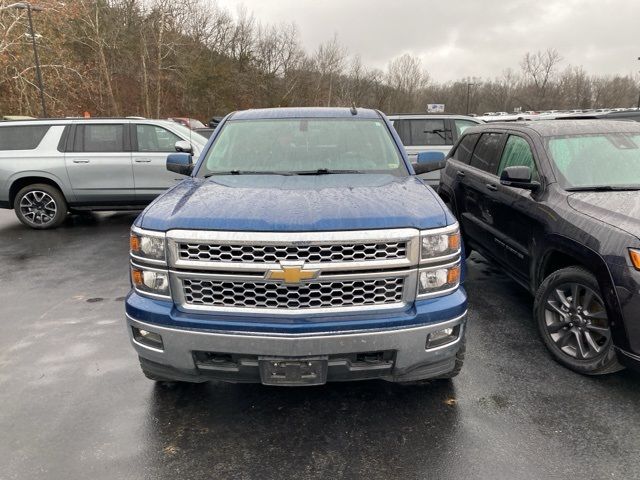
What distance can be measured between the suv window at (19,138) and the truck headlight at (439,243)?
8.25 m

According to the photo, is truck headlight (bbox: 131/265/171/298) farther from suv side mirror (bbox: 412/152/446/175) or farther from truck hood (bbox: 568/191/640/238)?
truck hood (bbox: 568/191/640/238)

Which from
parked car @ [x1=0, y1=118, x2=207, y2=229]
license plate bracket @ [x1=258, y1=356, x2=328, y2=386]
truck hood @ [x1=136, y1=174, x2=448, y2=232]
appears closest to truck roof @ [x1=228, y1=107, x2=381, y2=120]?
truck hood @ [x1=136, y1=174, x2=448, y2=232]

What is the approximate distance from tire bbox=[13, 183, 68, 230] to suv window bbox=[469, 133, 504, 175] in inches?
282

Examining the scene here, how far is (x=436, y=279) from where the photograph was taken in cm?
254

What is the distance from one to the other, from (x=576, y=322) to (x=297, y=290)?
2.27m

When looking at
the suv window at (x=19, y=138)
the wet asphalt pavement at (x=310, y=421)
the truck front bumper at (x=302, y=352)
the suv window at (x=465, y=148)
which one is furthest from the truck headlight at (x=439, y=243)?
the suv window at (x=19, y=138)

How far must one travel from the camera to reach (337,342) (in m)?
2.37

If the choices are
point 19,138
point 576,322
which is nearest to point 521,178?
point 576,322

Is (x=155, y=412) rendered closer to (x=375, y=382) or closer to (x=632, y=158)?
(x=375, y=382)

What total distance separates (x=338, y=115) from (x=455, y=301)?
2270 mm

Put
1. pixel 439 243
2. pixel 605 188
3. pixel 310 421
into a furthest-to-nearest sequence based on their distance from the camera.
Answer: pixel 605 188 < pixel 310 421 < pixel 439 243

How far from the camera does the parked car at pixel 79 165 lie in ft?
26.7

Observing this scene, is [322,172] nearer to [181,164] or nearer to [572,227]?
[181,164]

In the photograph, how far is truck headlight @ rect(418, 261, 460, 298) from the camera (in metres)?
2.51
